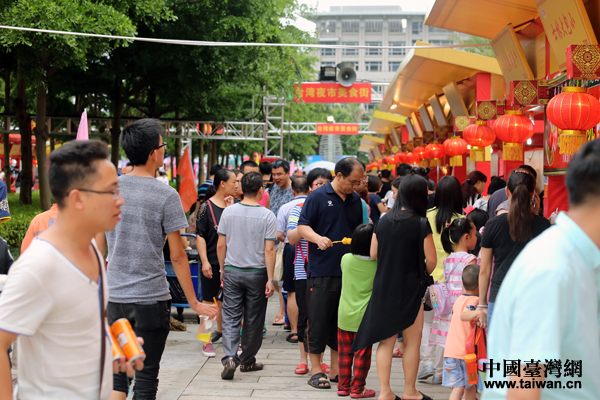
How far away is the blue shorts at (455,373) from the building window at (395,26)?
3895 inches

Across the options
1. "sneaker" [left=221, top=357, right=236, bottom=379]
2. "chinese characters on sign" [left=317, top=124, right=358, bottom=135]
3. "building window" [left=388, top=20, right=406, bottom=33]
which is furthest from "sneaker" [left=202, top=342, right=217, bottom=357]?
"building window" [left=388, top=20, right=406, bottom=33]

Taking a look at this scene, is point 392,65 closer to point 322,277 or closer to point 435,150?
point 435,150

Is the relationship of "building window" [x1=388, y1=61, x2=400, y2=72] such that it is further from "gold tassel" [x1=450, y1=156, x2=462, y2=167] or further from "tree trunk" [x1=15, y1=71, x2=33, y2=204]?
"gold tassel" [x1=450, y1=156, x2=462, y2=167]

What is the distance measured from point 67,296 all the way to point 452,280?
387 centimetres

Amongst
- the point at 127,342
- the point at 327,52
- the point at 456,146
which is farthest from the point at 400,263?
the point at 327,52

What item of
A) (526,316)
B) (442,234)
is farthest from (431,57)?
(526,316)

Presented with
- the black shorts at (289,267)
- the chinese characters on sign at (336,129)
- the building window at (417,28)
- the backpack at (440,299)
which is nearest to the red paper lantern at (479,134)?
the black shorts at (289,267)

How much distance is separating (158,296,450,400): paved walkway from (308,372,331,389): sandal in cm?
4

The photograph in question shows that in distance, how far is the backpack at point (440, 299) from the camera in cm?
552

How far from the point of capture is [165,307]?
3797mm

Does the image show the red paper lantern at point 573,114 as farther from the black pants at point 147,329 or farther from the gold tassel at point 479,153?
the gold tassel at point 479,153

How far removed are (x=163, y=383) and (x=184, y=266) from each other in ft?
7.65

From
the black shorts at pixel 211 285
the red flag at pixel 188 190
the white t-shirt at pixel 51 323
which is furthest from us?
the red flag at pixel 188 190

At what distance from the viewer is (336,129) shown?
A: 1554 inches
